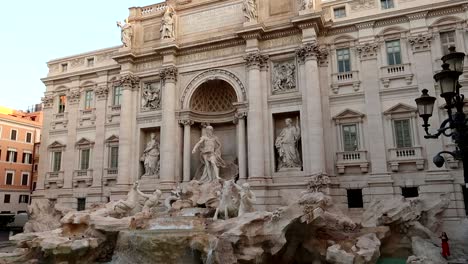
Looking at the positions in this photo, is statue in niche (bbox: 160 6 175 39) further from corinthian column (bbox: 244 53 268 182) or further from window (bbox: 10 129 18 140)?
Answer: window (bbox: 10 129 18 140)

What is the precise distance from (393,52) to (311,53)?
4.12 meters

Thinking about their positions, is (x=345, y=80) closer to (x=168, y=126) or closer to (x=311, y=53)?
(x=311, y=53)

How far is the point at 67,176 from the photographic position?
79.8 feet

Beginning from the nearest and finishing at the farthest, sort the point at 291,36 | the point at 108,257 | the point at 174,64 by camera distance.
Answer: the point at 108,257
the point at 291,36
the point at 174,64

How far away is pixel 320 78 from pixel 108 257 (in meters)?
13.2

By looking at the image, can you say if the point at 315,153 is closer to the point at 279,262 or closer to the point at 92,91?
the point at 279,262

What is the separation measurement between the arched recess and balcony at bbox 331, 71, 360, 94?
478 cm

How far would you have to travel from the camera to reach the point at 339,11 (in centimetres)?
1986

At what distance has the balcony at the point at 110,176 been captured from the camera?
2269 centimetres

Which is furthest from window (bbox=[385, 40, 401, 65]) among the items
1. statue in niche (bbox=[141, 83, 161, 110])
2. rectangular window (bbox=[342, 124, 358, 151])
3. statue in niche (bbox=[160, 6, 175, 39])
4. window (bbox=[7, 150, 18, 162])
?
window (bbox=[7, 150, 18, 162])

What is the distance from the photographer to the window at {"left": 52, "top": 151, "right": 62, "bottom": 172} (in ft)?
82.6

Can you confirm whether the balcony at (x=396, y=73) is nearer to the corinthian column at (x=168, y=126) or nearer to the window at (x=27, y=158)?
the corinthian column at (x=168, y=126)

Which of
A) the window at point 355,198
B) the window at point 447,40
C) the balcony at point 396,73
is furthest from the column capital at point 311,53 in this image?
the window at point 355,198

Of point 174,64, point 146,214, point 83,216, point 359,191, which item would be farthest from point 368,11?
point 83,216
